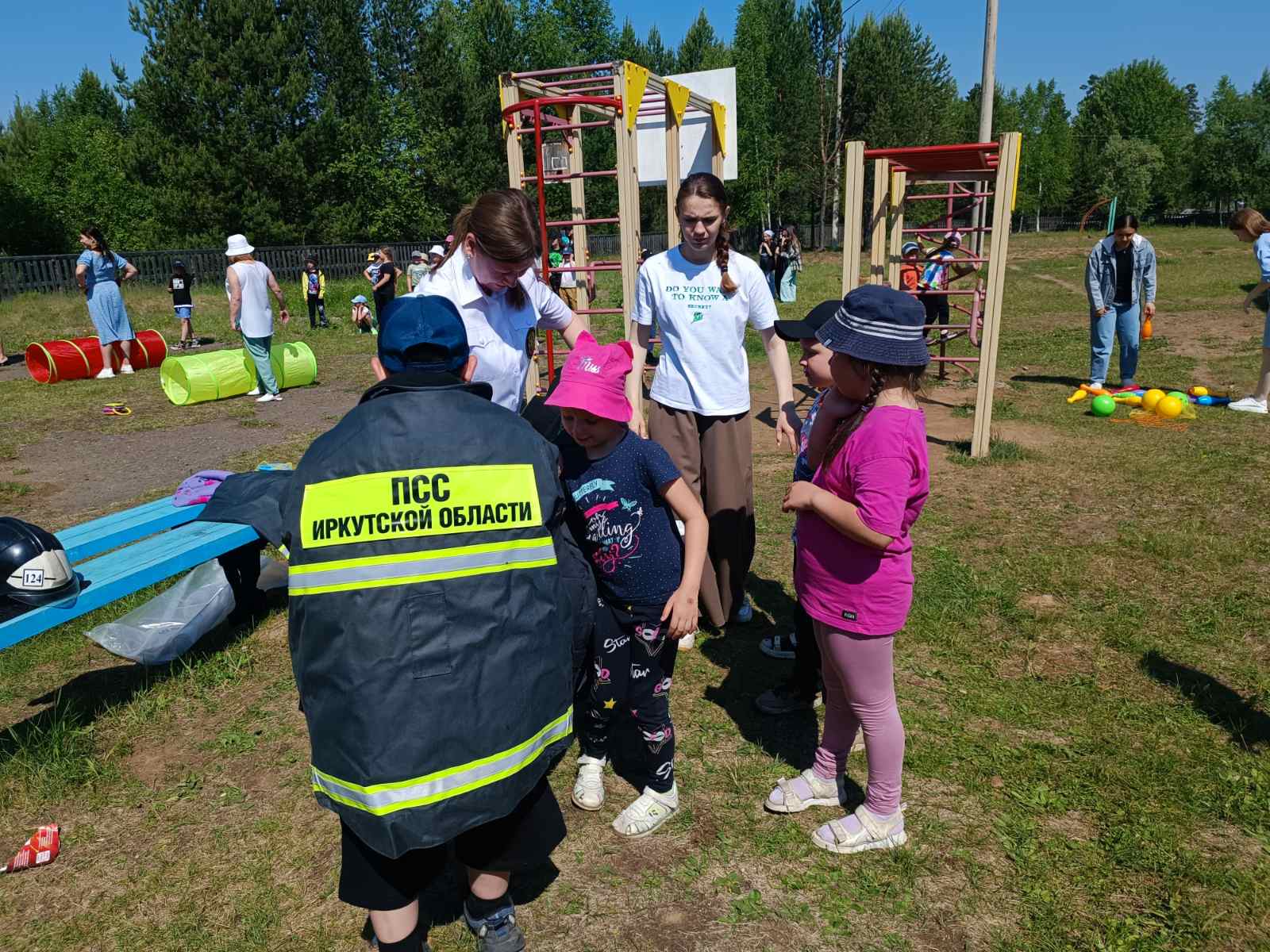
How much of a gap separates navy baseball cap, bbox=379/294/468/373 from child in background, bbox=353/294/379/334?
689 inches

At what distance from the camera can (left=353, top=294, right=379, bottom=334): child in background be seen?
18750 millimetres

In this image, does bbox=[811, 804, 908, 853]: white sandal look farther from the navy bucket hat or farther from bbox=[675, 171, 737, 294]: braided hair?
bbox=[675, 171, 737, 294]: braided hair

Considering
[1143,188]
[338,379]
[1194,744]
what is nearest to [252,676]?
[1194,744]

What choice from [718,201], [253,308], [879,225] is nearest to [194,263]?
[253,308]

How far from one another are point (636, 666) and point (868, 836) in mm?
966

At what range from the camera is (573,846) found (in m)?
2.95

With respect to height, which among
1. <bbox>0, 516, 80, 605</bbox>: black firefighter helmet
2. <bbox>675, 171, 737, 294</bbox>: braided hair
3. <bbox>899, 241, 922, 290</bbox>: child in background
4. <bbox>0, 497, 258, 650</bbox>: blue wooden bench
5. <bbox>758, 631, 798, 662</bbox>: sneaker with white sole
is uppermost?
<bbox>675, 171, 737, 294</bbox>: braided hair

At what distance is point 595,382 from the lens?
2549 mm

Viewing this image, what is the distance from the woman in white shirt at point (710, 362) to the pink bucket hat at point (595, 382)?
1202 mm

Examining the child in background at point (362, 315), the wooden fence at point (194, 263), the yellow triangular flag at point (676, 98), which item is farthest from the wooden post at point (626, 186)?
the wooden fence at point (194, 263)

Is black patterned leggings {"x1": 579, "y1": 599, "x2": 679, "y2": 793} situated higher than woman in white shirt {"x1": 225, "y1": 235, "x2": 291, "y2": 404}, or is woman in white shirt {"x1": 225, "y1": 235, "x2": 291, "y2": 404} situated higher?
woman in white shirt {"x1": 225, "y1": 235, "x2": 291, "y2": 404}

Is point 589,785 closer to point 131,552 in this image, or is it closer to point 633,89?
point 131,552

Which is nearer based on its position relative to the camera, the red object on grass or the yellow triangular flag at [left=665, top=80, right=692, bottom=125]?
the red object on grass

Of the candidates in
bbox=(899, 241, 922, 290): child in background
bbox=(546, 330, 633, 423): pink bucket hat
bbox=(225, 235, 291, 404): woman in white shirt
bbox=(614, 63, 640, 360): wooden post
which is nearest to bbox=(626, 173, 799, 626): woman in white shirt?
bbox=(546, 330, 633, 423): pink bucket hat
